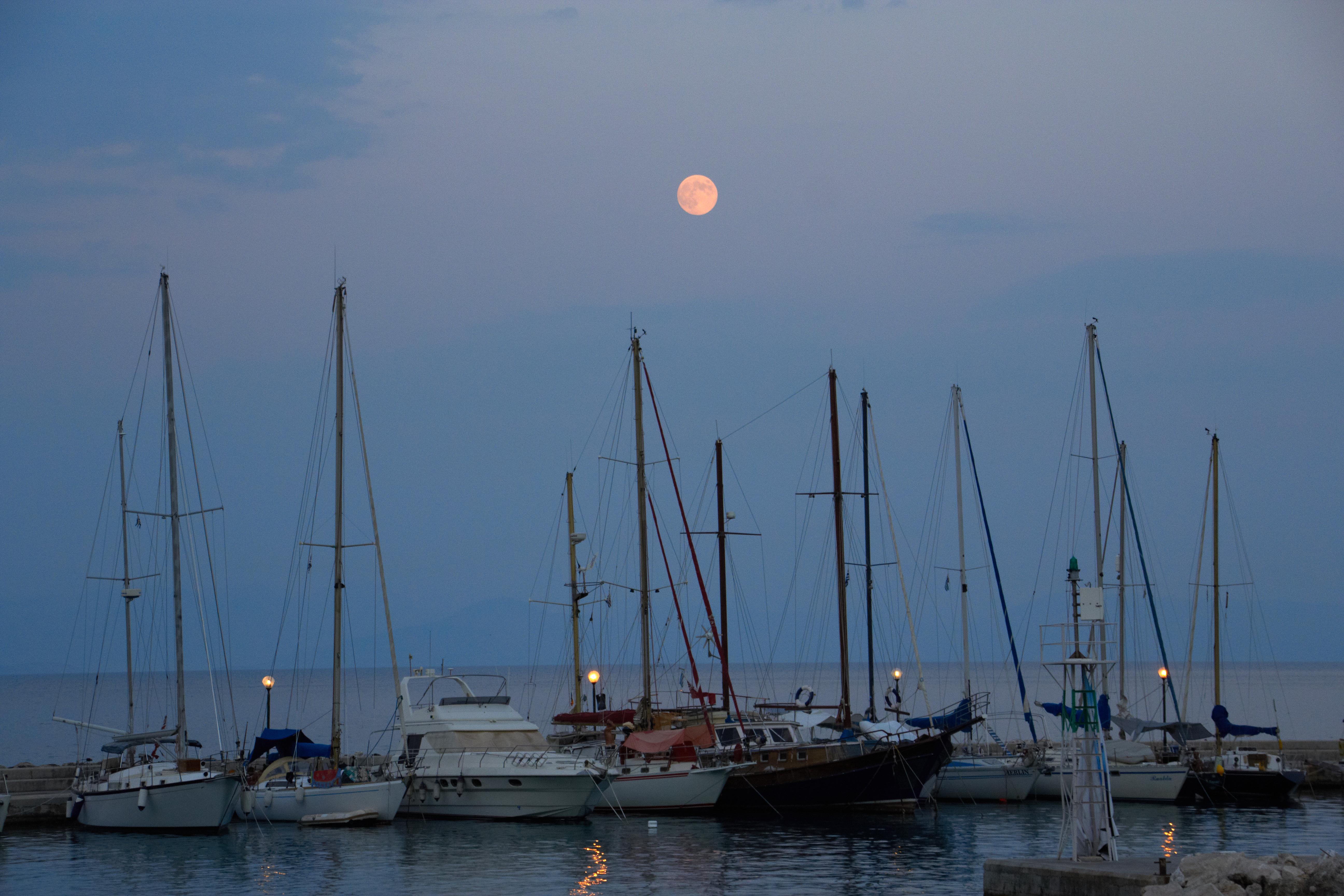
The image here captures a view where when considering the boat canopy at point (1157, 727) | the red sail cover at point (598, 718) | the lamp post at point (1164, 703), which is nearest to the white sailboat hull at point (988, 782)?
the boat canopy at point (1157, 727)

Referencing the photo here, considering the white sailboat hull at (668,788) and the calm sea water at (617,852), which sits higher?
the white sailboat hull at (668,788)

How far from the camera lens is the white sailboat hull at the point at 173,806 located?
33.8 meters

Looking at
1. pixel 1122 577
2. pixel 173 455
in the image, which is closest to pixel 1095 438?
pixel 1122 577

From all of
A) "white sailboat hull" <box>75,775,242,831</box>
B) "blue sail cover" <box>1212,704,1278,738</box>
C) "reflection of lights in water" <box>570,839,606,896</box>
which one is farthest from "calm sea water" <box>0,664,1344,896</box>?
"blue sail cover" <box>1212,704,1278,738</box>

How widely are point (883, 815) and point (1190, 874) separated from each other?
1868 cm

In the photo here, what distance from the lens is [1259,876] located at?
64.0ft

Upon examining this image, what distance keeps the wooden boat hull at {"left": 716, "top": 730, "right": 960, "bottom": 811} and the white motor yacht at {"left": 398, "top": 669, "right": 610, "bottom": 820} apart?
442 centimetres

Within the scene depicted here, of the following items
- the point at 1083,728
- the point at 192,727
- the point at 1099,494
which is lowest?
the point at 192,727

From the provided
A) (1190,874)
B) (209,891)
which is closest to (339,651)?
(209,891)

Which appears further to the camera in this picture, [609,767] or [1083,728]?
[609,767]

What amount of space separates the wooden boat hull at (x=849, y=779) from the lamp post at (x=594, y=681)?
339 inches

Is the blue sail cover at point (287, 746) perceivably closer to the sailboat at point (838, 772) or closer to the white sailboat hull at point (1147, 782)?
the sailboat at point (838, 772)

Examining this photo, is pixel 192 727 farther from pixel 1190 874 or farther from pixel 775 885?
pixel 1190 874

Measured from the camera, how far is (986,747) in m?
48.0
